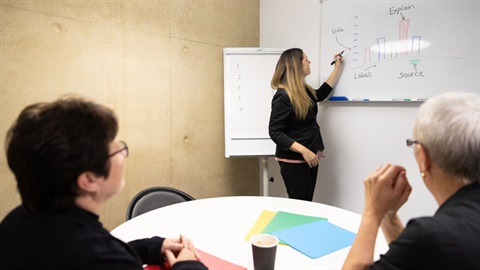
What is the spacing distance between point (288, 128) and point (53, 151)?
2051 millimetres

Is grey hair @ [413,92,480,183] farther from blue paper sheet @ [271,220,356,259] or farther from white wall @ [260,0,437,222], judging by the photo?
white wall @ [260,0,437,222]

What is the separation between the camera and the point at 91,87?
8.55ft

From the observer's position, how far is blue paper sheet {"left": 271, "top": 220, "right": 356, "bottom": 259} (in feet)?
3.97

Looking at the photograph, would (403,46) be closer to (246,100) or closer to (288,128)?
(288,128)

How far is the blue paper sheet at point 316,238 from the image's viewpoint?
3.97 ft

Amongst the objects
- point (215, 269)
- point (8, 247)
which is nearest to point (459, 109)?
point (215, 269)

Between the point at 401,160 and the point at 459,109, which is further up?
the point at 459,109

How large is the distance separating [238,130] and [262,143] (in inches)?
11.0

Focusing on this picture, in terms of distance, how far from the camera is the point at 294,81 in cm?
255

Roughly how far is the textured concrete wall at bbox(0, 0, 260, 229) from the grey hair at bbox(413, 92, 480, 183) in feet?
6.76

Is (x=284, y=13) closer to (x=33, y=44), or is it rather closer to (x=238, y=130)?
(x=238, y=130)

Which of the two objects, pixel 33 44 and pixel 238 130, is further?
pixel 238 130

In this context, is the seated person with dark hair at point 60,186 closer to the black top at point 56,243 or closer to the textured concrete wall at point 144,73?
the black top at point 56,243

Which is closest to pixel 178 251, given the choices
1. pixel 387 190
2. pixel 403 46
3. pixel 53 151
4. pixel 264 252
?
pixel 264 252
